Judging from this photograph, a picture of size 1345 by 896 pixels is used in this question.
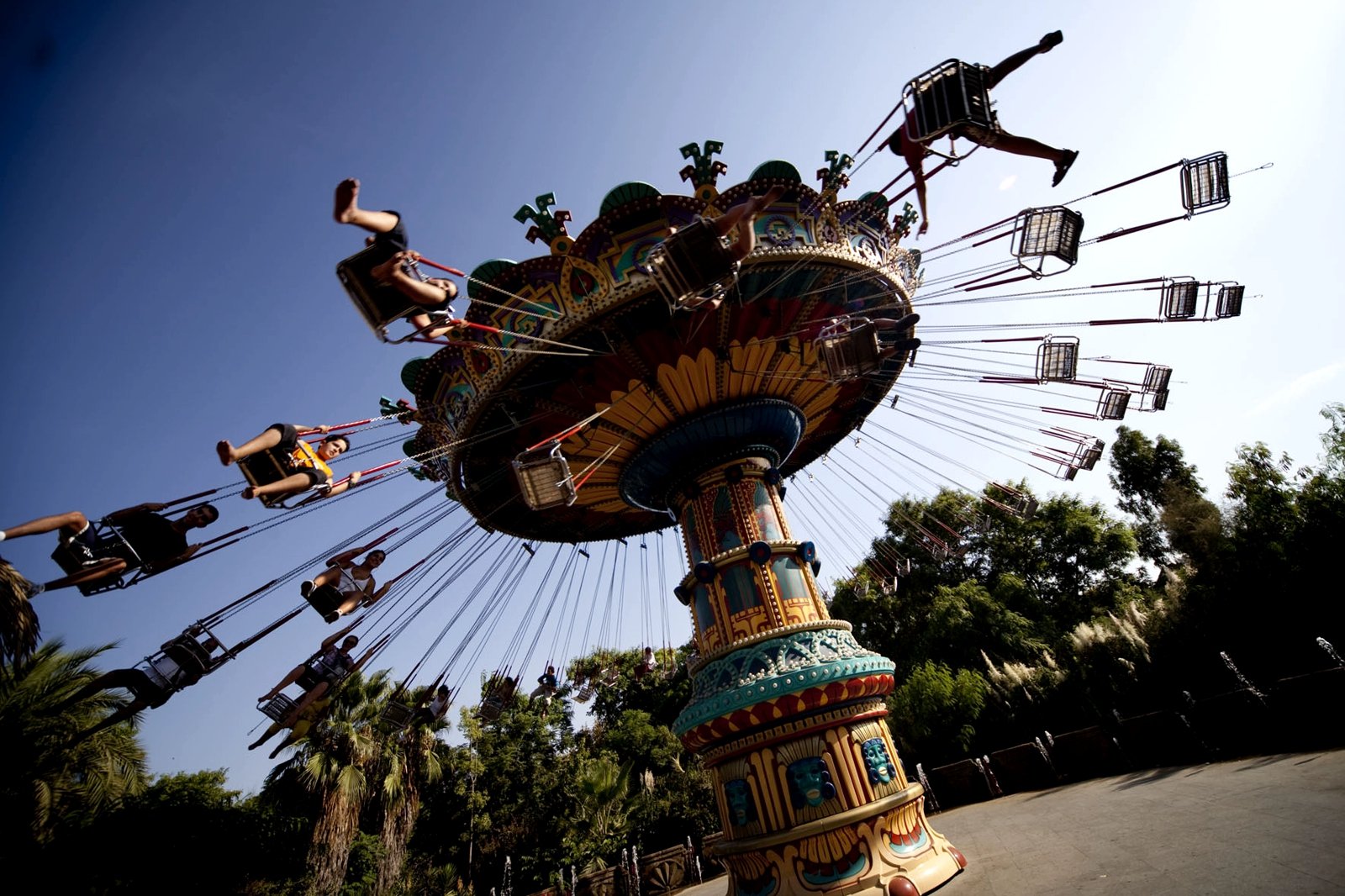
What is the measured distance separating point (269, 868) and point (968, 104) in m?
23.2

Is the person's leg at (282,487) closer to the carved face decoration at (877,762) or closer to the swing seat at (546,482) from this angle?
the swing seat at (546,482)

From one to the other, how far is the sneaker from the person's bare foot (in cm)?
575

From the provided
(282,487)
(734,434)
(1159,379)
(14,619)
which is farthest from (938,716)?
(14,619)

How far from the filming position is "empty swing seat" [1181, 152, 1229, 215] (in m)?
6.16

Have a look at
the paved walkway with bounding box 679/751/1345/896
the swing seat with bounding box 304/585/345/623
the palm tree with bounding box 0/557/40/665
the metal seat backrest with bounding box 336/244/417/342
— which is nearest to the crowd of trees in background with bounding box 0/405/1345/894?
the palm tree with bounding box 0/557/40/665

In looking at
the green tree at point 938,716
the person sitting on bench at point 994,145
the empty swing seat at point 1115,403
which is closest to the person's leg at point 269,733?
the person sitting on bench at point 994,145

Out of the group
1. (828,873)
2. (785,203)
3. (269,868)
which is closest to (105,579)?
(828,873)

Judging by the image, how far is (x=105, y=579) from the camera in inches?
209

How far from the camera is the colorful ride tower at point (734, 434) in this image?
6.80 metres

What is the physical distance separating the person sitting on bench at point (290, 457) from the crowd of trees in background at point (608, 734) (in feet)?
18.3

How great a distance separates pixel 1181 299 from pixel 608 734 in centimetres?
2670

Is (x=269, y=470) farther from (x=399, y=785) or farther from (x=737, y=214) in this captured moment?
(x=399, y=785)

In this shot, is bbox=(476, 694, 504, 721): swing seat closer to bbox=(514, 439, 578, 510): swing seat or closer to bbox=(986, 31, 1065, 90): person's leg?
bbox=(514, 439, 578, 510): swing seat

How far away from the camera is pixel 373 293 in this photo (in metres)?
4.87
